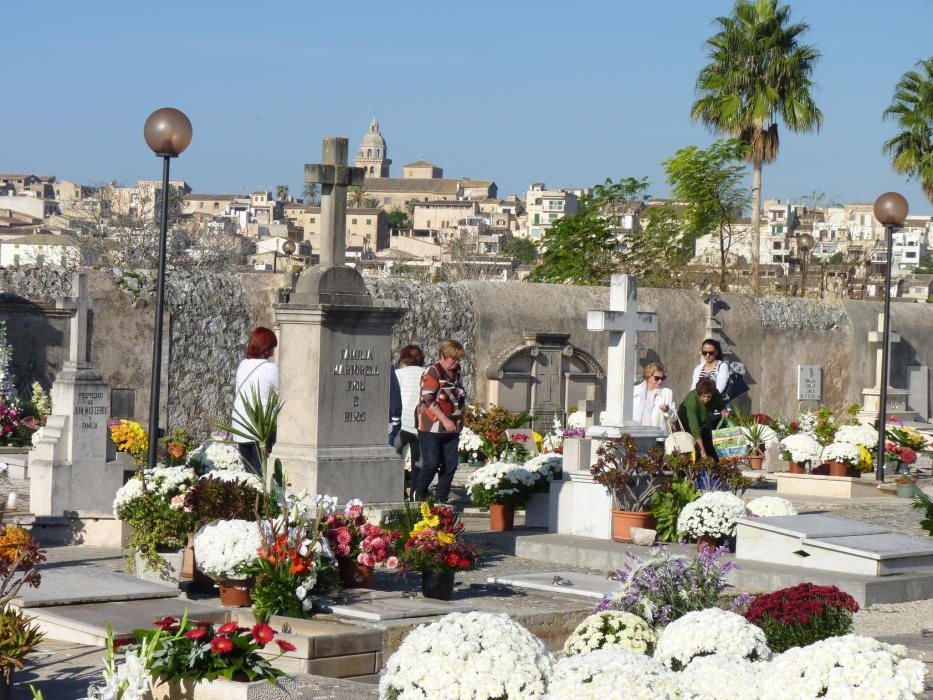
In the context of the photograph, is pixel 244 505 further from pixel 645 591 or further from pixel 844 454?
pixel 844 454

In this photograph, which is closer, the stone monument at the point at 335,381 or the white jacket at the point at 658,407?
the stone monument at the point at 335,381

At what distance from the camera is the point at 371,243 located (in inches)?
6668

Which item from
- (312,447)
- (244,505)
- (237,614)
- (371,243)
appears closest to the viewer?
(237,614)

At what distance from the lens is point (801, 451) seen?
17.3 m

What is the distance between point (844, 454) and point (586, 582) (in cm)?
814

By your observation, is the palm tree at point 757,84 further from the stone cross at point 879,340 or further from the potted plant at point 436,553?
the potted plant at point 436,553

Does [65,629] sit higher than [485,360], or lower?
→ lower

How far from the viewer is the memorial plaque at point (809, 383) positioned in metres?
24.6

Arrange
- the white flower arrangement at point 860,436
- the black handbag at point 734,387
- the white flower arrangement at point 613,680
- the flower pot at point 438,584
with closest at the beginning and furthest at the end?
the white flower arrangement at point 613,680, the flower pot at point 438,584, the black handbag at point 734,387, the white flower arrangement at point 860,436

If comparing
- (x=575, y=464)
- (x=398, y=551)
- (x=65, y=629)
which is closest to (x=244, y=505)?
(x=398, y=551)

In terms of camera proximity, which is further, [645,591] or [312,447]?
[312,447]

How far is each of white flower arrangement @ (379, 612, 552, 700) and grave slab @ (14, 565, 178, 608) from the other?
3159 mm

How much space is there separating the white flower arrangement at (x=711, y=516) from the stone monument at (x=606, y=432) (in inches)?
39.5

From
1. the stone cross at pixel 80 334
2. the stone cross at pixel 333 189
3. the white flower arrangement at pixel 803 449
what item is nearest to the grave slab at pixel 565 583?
the stone cross at pixel 333 189
